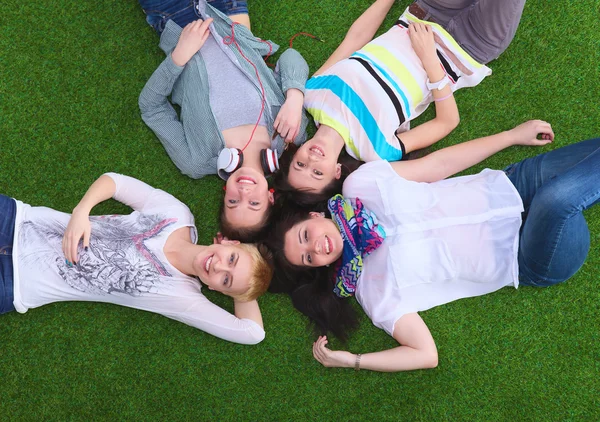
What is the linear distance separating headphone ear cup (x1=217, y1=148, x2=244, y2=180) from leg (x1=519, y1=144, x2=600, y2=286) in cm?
172

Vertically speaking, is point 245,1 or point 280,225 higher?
point 245,1

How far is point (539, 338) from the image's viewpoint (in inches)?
121

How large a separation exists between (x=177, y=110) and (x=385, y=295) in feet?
6.25

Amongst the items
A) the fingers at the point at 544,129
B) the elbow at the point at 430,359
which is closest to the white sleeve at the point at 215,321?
the elbow at the point at 430,359

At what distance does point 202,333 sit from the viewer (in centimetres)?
313

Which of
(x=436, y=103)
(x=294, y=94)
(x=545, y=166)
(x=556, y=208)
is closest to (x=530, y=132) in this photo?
(x=545, y=166)

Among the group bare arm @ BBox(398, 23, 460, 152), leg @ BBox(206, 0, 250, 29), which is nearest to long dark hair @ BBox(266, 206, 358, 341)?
bare arm @ BBox(398, 23, 460, 152)

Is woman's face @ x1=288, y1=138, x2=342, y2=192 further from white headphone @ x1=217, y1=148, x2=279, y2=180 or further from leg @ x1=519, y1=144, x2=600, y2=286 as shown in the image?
Result: leg @ x1=519, y1=144, x2=600, y2=286

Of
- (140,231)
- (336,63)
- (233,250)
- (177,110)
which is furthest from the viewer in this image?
(177,110)

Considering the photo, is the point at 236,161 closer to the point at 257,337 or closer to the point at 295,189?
the point at 295,189

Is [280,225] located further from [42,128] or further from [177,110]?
[42,128]

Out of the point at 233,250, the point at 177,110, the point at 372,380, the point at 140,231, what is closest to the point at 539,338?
the point at 372,380

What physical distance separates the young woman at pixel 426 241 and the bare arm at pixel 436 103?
0.29 meters

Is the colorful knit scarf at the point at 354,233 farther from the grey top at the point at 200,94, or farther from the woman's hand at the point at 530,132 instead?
the woman's hand at the point at 530,132
